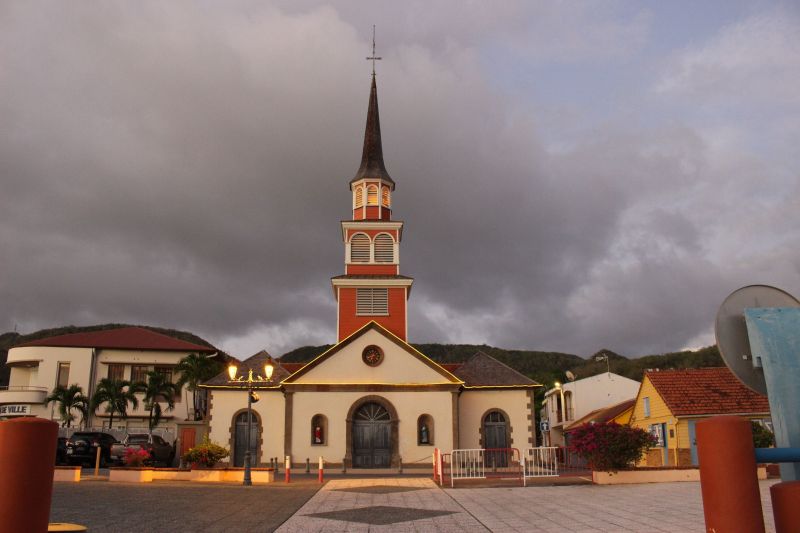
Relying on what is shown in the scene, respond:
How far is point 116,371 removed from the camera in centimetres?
5559

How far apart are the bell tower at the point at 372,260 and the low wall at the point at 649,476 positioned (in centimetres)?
1766

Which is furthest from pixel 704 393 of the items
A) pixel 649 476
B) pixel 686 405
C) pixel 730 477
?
pixel 730 477

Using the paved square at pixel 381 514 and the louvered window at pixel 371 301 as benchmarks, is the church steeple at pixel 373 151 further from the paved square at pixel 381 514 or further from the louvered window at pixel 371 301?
the paved square at pixel 381 514

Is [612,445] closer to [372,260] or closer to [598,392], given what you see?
[372,260]

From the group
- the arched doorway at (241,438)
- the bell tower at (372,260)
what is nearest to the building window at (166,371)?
the arched doorway at (241,438)

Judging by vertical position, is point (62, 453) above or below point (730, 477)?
below

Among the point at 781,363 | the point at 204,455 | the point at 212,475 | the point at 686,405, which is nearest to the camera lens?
the point at 781,363

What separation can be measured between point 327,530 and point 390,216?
31955mm

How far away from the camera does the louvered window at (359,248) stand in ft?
132

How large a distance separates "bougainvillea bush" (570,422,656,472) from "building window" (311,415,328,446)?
50.5ft

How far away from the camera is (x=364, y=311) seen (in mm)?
38594

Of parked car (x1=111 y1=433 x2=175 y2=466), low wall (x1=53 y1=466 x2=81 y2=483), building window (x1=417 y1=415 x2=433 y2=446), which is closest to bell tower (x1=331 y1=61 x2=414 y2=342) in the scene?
building window (x1=417 y1=415 x2=433 y2=446)

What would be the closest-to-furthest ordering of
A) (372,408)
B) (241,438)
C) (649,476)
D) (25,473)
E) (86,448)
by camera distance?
(25,473) → (649,476) → (86,448) → (372,408) → (241,438)

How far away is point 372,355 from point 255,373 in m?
7.18
